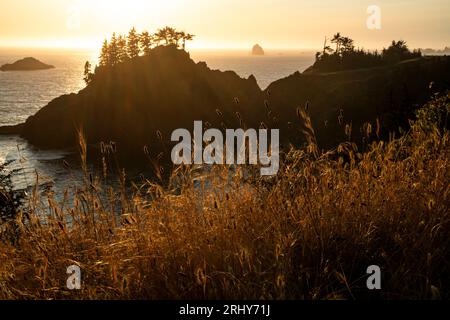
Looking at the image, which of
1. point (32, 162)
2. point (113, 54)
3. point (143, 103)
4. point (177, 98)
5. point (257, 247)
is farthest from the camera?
point (113, 54)

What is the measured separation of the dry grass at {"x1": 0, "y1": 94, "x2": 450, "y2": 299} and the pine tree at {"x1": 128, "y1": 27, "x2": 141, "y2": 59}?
302 ft

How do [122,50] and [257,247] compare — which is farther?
[122,50]

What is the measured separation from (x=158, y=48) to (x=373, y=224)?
88833 mm

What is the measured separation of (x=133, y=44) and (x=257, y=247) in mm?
93836

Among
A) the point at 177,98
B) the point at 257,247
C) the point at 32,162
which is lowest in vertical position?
the point at 32,162

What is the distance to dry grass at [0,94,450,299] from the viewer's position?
340 cm

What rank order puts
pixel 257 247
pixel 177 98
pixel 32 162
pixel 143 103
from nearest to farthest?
pixel 257 247, pixel 32 162, pixel 143 103, pixel 177 98

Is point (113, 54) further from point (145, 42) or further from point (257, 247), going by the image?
point (257, 247)

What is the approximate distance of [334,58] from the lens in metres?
99.0

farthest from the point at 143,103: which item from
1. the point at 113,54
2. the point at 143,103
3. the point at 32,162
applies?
the point at 32,162

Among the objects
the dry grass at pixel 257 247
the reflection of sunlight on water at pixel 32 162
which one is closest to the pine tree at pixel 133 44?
the reflection of sunlight on water at pixel 32 162

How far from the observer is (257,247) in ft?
12.8
